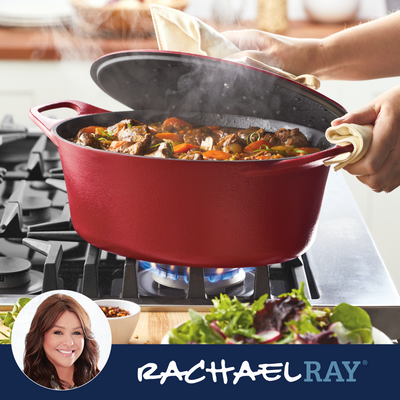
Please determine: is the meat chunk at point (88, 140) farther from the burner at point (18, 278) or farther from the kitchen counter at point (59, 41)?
the kitchen counter at point (59, 41)

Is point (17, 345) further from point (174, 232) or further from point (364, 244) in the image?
point (364, 244)

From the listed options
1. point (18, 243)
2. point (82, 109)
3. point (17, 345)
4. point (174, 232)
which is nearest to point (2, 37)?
point (82, 109)

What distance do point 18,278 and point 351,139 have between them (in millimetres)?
635

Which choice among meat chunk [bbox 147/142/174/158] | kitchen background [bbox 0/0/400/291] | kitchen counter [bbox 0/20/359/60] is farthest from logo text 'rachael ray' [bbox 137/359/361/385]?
kitchen counter [bbox 0/20/359/60]

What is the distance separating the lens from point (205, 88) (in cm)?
122

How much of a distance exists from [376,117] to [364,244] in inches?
12.6

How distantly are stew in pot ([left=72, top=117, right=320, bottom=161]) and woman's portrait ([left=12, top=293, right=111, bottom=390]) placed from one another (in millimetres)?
485

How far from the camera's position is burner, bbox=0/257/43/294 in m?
0.95

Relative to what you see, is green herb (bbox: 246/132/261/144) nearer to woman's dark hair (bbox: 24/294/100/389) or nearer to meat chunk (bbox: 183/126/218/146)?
meat chunk (bbox: 183/126/218/146)

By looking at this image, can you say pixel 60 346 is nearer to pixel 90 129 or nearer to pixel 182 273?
pixel 182 273

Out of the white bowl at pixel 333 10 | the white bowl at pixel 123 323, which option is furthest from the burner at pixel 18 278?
the white bowl at pixel 333 10

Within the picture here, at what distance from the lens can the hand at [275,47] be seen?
4.14 feet

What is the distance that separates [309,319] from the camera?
0.65 m

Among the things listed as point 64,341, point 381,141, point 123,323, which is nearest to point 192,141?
point 381,141
